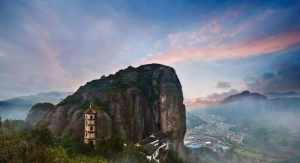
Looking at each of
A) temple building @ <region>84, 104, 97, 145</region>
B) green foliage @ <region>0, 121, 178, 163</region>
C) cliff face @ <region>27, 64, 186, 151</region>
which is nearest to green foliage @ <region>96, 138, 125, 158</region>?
green foliage @ <region>0, 121, 178, 163</region>

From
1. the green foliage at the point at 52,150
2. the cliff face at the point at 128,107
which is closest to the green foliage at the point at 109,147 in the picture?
the green foliage at the point at 52,150

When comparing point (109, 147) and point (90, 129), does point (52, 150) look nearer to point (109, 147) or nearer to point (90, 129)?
point (109, 147)

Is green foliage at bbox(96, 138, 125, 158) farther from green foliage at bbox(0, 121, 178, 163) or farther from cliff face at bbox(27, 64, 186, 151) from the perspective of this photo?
cliff face at bbox(27, 64, 186, 151)

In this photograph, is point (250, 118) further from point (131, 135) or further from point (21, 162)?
point (21, 162)

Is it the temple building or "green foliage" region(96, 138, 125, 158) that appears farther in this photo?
the temple building

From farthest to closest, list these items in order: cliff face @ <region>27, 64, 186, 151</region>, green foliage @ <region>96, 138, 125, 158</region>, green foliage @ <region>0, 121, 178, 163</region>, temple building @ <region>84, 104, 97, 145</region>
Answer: cliff face @ <region>27, 64, 186, 151</region> → temple building @ <region>84, 104, 97, 145</region> → green foliage @ <region>96, 138, 125, 158</region> → green foliage @ <region>0, 121, 178, 163</region>

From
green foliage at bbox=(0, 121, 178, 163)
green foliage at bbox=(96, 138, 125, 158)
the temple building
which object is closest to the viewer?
green foliage at bbox=(0, 121, 178, 163)

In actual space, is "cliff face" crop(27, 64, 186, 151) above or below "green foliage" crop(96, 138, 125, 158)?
above

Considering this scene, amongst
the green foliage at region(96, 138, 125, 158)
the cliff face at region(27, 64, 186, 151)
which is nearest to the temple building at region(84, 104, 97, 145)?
the green foliage at region(96, 138, 125, 158)

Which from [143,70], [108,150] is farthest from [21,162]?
[143,70]
